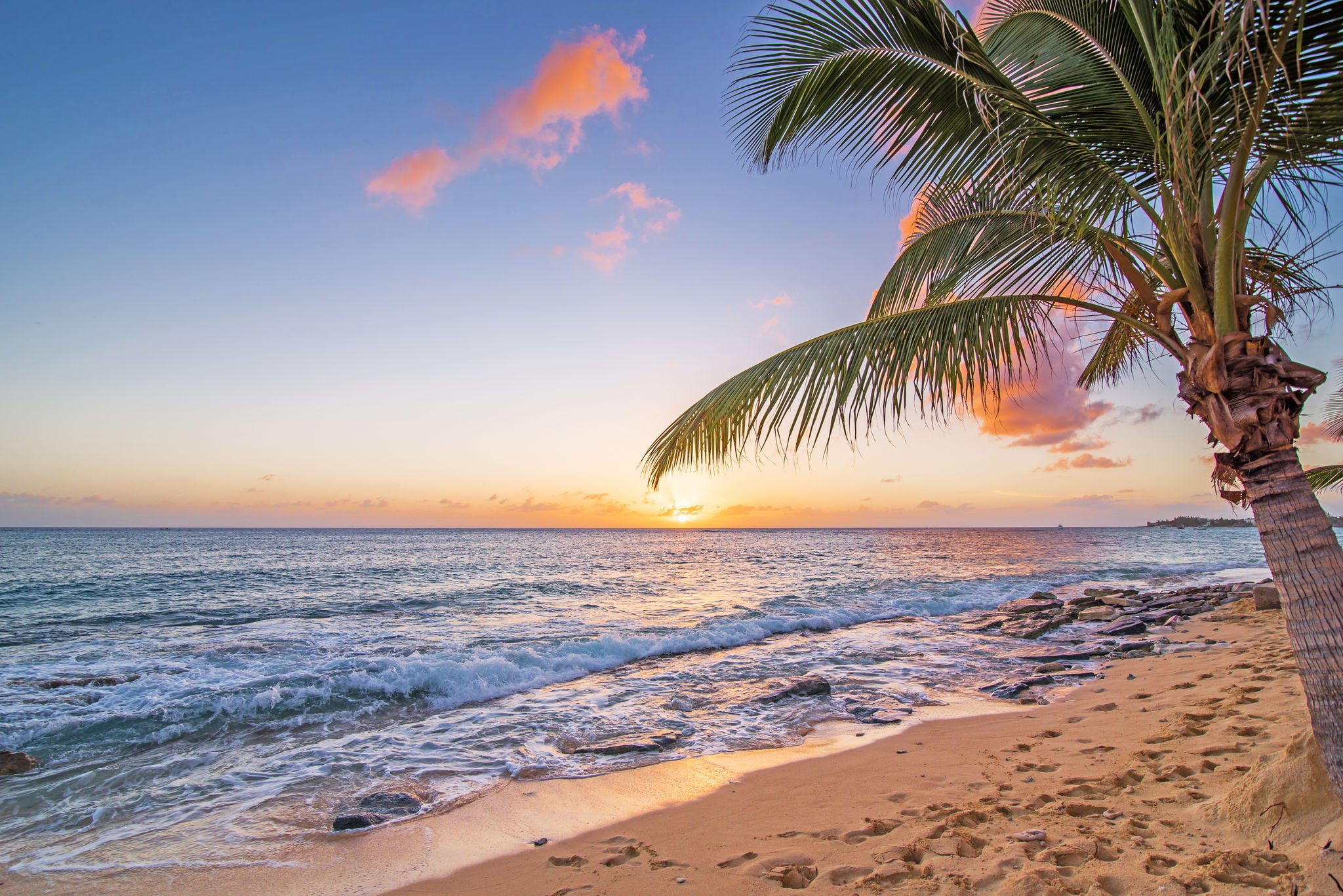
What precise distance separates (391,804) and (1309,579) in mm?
6713

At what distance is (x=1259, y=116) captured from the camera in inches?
110

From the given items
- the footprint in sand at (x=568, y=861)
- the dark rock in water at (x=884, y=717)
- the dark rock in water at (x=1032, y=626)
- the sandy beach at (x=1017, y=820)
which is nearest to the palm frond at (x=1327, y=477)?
the dark rock in water at (x=1032, y=626)

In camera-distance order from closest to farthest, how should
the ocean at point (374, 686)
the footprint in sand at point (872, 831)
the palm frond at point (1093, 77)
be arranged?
1. the palm frond at point (1093, 77)
2. the footprint in sand at point (872, 831)
3. the ocean at point (374, 686)

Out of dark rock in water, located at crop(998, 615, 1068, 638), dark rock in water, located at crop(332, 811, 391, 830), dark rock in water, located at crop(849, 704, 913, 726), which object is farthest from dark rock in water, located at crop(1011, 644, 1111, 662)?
dark rock in water, located at crop(332, 811, 391, 830)

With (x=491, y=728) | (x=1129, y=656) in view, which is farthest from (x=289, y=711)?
(x=1129, y=656)

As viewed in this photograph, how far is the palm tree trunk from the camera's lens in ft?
9.46

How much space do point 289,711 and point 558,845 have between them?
6.00 meters

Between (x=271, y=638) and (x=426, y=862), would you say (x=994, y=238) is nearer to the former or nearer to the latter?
(x=426, y=862)

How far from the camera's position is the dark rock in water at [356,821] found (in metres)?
5.24

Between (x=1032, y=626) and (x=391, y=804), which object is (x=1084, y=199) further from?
(x=1032, y=626)

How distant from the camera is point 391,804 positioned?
18.5 ft

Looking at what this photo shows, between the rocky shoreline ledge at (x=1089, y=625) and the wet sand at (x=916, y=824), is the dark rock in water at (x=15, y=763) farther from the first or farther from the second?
the rocky shoreline ledge at (x=1089, y=625)

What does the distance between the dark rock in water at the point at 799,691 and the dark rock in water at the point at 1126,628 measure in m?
7.86

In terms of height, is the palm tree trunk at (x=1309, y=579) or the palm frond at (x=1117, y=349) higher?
the palm frond at (x=1117, y=349)
